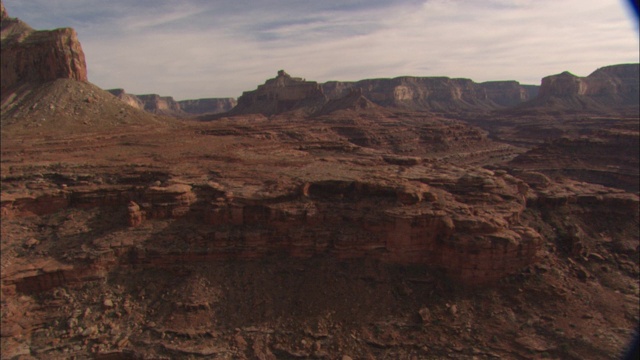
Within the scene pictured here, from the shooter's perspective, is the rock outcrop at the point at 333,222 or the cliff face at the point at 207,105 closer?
the rock outcrop at the point at 333,222

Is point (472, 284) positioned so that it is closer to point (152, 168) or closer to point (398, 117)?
point (152, 168)

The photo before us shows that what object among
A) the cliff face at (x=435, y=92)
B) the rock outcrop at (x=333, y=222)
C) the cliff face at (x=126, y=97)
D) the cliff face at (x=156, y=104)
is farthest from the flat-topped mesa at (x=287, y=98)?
the rock outcrop at (x=333, y=222)

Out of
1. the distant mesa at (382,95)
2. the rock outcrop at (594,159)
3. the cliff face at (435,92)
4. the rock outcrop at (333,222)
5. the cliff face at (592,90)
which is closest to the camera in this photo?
the rock outcrop at (333,222)

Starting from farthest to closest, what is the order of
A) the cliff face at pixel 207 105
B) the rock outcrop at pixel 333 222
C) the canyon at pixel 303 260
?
the cliff face at pixel 207 105, the rock outcrop at pixel 333 222, the canyon at pixel 303 260

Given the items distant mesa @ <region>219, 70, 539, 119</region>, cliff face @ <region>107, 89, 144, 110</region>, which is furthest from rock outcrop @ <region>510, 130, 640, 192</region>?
cliff face @ <region>107, 89, 144, 110</region>

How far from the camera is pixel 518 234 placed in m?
17.6

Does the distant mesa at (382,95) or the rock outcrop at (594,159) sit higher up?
the distant mesa at (382,95)

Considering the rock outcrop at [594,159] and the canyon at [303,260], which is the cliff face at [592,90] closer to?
the rock outcrop at [594,159]

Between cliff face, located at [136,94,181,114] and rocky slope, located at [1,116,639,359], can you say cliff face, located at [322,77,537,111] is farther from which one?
rocky slope, located at [1,116,639,359]

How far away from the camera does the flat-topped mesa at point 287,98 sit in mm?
112713

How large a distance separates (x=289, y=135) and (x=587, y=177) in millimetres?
41042

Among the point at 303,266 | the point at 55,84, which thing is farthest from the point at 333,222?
the point at 55,84

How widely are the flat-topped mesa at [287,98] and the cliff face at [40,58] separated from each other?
71.0 metres

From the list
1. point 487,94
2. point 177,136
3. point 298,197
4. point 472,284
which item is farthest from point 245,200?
point 487,94
